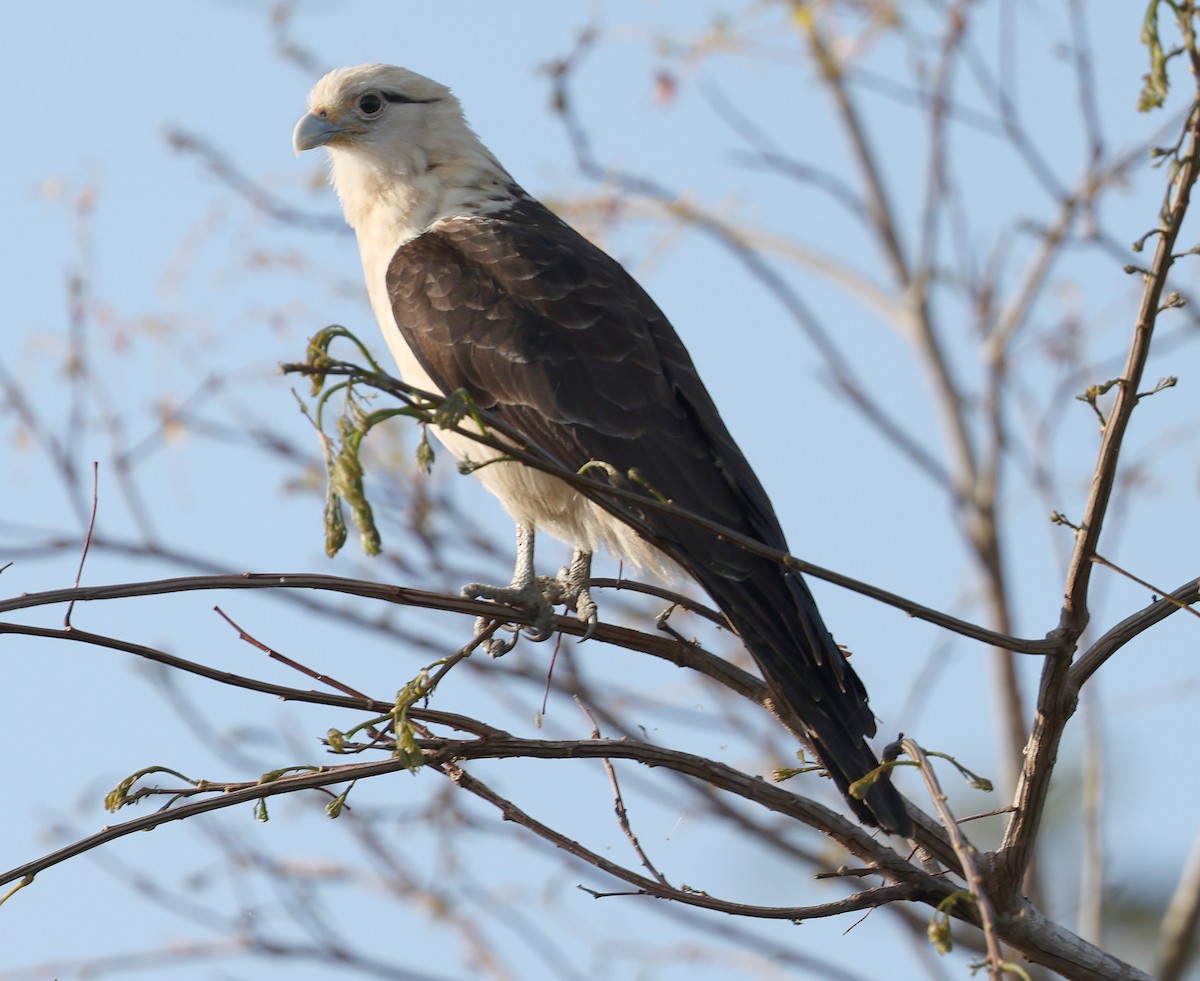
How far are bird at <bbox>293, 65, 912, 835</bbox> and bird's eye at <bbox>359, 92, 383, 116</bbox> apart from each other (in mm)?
151

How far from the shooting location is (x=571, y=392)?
4.24 meters

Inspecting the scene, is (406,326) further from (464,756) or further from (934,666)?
(934,666)

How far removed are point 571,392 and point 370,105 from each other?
Answer: 5.88ft

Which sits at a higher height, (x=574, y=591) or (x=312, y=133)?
(x=312, y=133)

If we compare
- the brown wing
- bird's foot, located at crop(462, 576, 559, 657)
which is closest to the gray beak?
the brown wing

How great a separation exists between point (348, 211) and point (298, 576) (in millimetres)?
3104

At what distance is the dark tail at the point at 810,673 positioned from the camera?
3.04m

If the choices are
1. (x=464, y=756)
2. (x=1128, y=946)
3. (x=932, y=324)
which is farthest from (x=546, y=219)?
(x=1128, y=946)

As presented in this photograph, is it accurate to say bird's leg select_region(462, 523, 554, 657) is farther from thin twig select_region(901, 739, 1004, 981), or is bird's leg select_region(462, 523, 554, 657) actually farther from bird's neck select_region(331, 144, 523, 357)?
thin twig select_region(901, 739, 1004, 981)

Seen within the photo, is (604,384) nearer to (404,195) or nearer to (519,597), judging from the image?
(519,597)

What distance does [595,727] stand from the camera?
309 centimetres

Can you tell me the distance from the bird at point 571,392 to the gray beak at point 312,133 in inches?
5.8

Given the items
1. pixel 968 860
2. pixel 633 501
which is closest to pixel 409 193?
pixel 633 501

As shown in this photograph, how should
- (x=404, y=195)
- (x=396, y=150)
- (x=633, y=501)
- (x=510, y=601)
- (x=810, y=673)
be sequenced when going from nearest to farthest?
1. (x=633, y=501)
2. (x=810, y=673)
3. (x=510, y=601)
4. (x=404, y=195)
5. (x=396, y=150)
